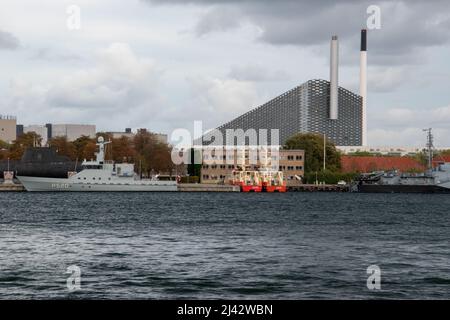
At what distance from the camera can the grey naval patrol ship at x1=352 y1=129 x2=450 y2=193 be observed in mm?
148875

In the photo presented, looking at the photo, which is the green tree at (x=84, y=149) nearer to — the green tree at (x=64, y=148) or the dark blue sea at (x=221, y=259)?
the green tree at (x=64, y=148)

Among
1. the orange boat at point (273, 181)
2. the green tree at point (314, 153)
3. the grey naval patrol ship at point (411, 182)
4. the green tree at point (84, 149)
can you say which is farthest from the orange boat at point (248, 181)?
the green tree at point (84, 149)

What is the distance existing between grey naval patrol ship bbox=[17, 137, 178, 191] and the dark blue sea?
3072 inches

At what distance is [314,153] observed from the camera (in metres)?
167

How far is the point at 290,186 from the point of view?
528ft

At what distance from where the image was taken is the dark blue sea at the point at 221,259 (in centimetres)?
2322

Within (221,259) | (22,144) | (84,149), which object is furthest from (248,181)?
(221,259)

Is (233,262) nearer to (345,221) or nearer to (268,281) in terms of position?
(268,281)

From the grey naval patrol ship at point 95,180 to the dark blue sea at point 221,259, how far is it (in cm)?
7802

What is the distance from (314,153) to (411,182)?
80.2 feet
